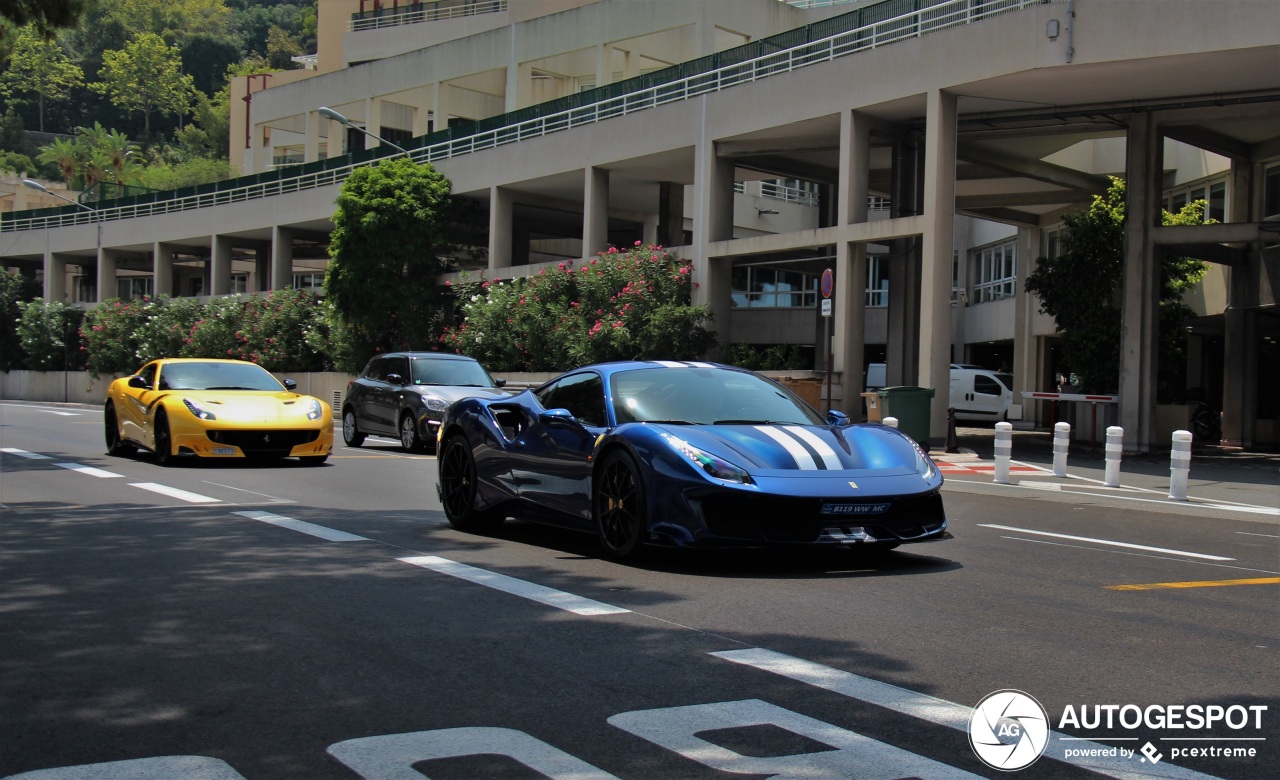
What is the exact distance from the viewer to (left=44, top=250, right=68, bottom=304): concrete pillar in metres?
64.6

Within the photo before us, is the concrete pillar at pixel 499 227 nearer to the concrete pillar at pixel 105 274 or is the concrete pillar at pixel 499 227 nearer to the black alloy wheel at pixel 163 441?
the black alloy wheel at pixel 163 441

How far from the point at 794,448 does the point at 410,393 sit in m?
13.1

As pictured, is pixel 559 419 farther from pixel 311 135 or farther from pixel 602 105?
pixel 311 135

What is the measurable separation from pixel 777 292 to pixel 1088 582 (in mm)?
44700

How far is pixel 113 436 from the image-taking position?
59.9ft

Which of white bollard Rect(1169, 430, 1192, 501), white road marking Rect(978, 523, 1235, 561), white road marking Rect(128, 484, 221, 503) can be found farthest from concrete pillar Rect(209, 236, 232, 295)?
white road marking Rect(978, 523, 1235, 561)

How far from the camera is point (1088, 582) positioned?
317 inches

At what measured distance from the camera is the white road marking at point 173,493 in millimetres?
12148

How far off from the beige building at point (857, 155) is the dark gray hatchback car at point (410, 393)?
305 inches

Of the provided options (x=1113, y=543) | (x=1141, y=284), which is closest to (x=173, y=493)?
(x=1113, y=543)

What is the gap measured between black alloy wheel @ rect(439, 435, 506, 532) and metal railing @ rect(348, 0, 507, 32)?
47.9 metres

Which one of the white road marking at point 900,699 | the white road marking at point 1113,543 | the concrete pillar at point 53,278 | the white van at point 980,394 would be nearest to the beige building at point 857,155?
the white van at point 980,394

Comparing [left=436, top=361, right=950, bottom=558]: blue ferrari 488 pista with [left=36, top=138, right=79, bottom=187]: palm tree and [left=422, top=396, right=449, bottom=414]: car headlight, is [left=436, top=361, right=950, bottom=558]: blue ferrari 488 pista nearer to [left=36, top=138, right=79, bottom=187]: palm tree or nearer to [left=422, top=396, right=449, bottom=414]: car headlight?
[left=422, top=396, right=449, bottom=414]: car headlight

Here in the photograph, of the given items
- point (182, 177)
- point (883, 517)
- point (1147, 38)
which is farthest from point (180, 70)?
point (883, 517)
